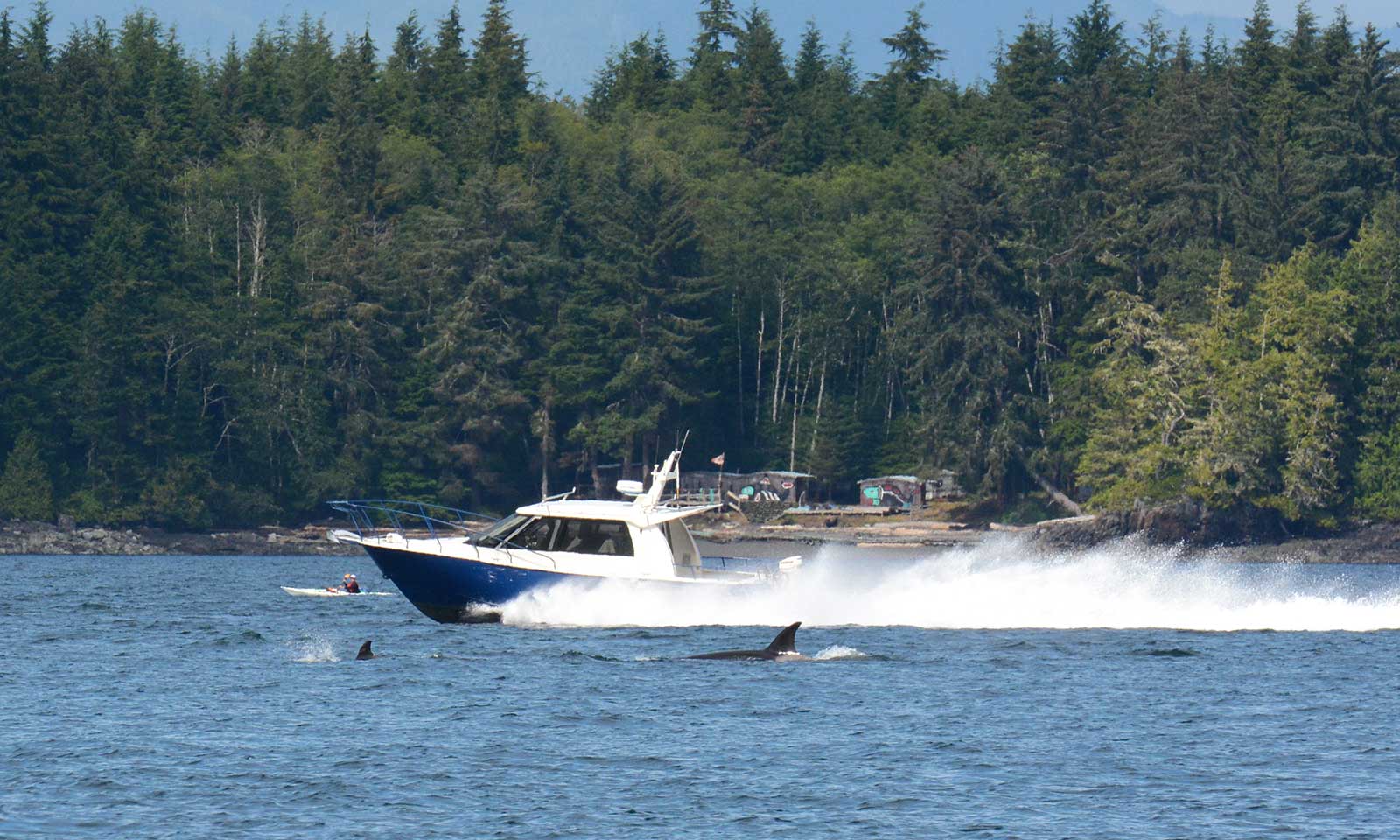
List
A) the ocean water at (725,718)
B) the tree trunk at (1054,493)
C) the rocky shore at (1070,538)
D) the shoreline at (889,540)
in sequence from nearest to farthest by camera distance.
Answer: the ocean water at (725,718) → the shoreline at (889,540) → the rocky shore at (1070,538) → the tree trunk at (1054,493)

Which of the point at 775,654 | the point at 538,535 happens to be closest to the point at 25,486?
the point at 538,535

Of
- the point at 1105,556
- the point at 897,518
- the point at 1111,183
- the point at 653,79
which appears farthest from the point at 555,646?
the point at 653,79

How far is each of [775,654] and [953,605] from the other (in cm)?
1253

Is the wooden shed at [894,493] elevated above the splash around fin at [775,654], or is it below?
→ above

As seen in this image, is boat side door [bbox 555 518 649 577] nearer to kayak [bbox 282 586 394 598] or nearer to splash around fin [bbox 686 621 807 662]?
splash around fin [bbox 686 621 807 662]

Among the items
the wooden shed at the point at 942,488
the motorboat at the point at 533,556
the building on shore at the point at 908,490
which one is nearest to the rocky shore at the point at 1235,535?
the building on shore at the point at 908,490

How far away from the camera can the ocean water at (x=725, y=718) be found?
24125 mm

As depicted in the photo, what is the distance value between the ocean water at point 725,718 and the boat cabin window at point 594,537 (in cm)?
107

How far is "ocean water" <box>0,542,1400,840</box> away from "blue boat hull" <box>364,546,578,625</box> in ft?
1.79

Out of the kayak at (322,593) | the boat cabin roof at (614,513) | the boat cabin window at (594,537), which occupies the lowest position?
the kayak at (322,593)

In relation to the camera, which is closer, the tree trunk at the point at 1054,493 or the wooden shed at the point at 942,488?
the tree trunk at the point at 1054,493

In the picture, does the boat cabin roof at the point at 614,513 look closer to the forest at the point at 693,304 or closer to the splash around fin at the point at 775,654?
the splash around fin at the point at 775,654

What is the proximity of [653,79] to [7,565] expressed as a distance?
112 meters

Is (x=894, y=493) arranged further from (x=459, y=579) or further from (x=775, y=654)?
(x=775, y=654)
